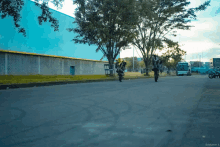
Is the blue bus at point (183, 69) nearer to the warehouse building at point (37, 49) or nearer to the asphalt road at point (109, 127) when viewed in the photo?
the warehouse building at point (37, 49)

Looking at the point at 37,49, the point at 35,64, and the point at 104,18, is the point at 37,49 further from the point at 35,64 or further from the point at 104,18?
the point at 104,18

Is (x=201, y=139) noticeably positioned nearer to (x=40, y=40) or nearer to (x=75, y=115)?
(x=75, y=115)

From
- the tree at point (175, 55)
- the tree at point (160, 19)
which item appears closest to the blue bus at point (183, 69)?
the tree at point (175, 55)

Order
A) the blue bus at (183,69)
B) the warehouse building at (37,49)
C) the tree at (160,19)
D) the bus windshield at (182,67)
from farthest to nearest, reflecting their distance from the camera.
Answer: the bus windshield at (182,67)
the blue bus at (183,69)
the tree at (160,19)
the warehouse building at (37,49)

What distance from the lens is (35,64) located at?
2280 cm

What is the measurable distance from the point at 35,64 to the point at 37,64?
1.01ft

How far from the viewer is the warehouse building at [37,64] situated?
1986 centimetres

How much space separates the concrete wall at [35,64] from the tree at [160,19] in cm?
972


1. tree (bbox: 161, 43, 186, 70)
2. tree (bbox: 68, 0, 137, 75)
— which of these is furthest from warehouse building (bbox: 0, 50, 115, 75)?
tree (bbox: 161, 43, 186, 70)

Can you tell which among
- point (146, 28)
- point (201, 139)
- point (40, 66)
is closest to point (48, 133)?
point (201, 139)

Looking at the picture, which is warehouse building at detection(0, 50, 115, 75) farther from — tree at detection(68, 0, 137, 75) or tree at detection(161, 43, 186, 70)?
tree at detection(161, 43, 186, 70)

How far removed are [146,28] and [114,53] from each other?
Answer: 729cm

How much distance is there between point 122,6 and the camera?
791 inches

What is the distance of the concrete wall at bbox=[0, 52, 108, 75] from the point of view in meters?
19.9
